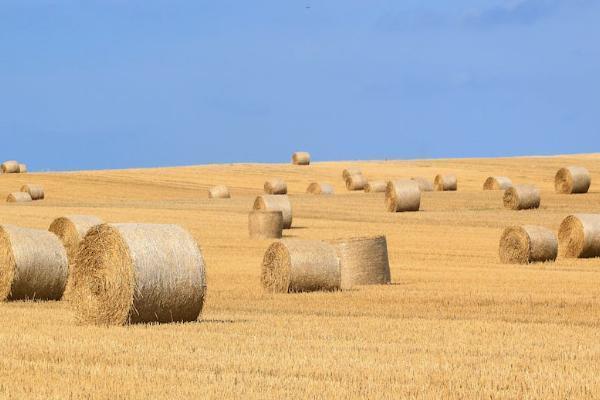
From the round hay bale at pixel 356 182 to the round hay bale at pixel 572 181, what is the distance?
1180cm

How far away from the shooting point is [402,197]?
39625 millimetres

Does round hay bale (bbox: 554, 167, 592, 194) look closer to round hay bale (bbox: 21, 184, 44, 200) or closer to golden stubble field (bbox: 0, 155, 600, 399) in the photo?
golden stubble field (bbox: 0, 155, 600, 399)

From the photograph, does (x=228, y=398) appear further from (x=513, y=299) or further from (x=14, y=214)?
(x=14, y=214)

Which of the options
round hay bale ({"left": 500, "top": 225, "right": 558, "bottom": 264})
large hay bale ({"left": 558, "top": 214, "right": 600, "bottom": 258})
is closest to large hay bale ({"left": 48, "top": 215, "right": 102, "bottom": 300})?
round hay bale ({"left": 500, "top": 225, "right": 558, "bottom": 264})

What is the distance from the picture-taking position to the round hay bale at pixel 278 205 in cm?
3338

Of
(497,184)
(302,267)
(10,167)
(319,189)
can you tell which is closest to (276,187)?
(319,189)

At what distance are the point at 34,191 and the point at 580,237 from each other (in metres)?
28.5

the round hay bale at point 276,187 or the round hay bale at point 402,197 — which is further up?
the round hay bale at point 276,187

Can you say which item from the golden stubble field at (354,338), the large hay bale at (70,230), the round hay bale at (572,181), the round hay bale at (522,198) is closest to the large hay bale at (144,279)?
the golden stubble field at (354,338)

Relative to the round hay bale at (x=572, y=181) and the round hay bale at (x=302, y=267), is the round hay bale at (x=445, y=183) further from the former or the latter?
the round hay bale at (x=302, y=267)

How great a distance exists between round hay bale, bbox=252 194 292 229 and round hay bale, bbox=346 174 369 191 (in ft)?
68.4

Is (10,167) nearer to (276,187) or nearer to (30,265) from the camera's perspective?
(276,187)

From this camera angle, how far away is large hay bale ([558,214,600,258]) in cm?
2558

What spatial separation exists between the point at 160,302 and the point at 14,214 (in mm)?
24382
